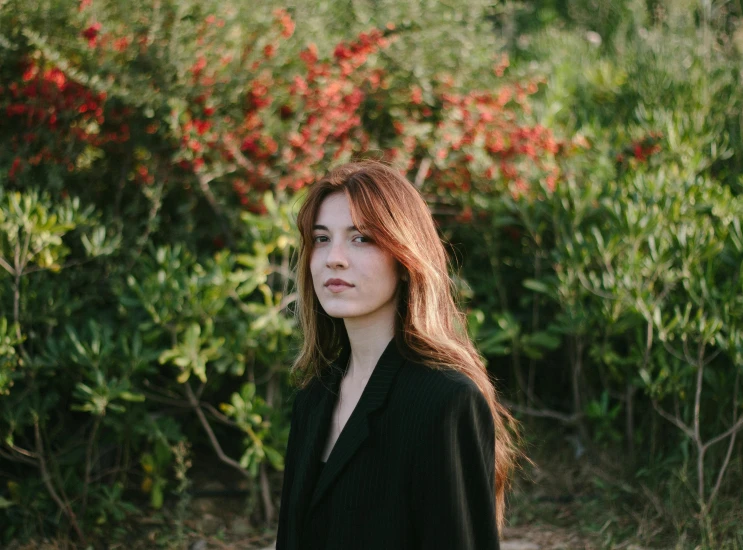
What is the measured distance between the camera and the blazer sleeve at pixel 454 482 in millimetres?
1430

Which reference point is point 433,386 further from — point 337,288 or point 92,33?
point 92,33

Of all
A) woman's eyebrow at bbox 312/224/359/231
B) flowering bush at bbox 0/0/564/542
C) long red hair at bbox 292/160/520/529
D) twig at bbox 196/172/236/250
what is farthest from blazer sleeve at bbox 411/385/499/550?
Result: twig at bbox 196/172/236/250

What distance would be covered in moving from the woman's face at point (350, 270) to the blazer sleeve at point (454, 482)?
1.03ft

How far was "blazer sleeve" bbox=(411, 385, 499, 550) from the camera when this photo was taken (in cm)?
143

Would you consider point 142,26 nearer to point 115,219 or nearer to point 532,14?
point 115,219

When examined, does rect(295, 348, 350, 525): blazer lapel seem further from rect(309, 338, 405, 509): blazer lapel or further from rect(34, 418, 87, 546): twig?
rect(34, 418, 87, 546): twig

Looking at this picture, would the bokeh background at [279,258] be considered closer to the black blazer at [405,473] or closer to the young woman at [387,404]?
the young woman at [387,404]

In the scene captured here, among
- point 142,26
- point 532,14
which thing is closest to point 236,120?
point 142,26

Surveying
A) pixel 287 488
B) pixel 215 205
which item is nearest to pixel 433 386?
pixel 287 488

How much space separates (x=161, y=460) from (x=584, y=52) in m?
5.22

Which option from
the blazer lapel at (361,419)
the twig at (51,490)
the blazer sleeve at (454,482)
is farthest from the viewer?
the twig at (51,490)

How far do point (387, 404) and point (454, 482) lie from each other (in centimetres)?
23

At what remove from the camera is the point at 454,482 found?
4.70 ft

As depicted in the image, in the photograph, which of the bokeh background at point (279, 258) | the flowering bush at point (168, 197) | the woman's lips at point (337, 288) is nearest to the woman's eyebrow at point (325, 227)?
the woman's lips at point (337, 288)
